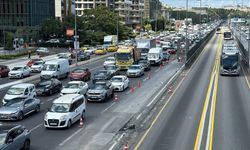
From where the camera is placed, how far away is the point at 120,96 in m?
40.5

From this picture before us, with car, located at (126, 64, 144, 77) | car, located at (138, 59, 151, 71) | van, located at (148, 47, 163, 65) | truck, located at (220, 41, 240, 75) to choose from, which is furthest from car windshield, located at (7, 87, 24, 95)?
van, located at (148, 47, 163, 65)

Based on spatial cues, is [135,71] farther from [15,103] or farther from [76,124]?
[76,124]

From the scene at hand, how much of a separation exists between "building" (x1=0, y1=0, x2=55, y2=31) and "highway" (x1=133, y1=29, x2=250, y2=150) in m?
63.6

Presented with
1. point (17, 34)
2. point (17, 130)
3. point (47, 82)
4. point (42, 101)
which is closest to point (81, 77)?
point (47, 82)

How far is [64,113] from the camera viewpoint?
27.9 meters

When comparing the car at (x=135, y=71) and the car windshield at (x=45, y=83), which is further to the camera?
the car at (x=135, y=71)

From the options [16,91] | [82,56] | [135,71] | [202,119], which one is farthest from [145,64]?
[202,119]

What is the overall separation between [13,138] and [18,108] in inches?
345

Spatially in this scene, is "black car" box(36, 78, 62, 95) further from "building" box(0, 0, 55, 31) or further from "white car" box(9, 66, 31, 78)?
"building" box(0, 0, 55, 31)

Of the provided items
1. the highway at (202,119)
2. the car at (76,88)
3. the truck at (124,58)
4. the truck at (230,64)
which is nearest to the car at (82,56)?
the truck at (124,58)

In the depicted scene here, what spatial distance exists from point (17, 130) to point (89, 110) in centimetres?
1214

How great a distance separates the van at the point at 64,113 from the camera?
27500mm

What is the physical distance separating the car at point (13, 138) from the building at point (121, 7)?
15171cm

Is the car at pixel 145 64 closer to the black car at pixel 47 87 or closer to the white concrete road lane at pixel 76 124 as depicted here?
the white concrete road lane at pixel 76 124
